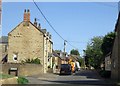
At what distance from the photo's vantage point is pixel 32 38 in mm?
63594

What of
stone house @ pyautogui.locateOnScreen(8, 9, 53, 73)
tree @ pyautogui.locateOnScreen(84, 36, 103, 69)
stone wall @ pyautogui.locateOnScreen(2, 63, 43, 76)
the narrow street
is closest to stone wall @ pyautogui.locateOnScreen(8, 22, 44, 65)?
stone house @ pyautogui.locateOnScreen(8, 9, 53, 73)

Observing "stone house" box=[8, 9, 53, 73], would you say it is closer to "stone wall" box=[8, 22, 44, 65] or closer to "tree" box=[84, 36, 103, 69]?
"stone wall" box=[8, 22, 44, 65]

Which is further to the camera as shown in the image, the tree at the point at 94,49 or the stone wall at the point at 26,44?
the tree at the point at 94,49

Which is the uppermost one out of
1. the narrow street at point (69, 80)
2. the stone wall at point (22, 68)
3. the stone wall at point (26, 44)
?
the stone wall at point (26, 44)

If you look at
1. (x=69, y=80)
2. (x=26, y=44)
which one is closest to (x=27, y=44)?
(x=26, y=44)

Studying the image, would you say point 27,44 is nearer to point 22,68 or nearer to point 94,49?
point 22,68

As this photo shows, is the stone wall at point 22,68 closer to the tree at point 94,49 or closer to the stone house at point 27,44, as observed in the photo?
the stone house at point 27,44

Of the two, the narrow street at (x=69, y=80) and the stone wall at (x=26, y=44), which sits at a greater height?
the stone wall at (x=26, y=44)

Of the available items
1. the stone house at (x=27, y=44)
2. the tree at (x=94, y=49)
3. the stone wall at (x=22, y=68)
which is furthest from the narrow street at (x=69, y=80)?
the tree at (x=94, y=49)

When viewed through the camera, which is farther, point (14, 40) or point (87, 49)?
point (87, 49)

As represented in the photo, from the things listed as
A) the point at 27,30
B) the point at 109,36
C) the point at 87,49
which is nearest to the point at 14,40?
the point at 27,30

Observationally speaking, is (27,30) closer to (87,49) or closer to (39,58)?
(39,58)

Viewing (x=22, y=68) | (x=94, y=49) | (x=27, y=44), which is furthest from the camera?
(x=94, y=49)

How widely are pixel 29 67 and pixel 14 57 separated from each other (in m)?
14.9
